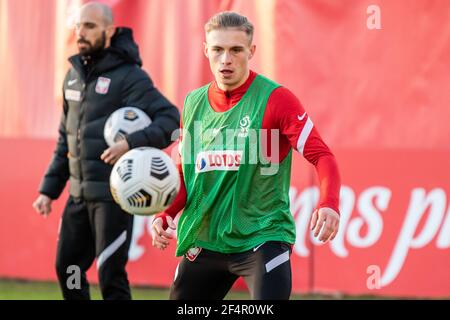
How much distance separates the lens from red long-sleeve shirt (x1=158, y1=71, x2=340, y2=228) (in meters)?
5.27

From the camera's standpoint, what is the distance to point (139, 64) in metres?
7.86

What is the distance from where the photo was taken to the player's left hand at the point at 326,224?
509cm

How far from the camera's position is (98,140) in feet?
24.5

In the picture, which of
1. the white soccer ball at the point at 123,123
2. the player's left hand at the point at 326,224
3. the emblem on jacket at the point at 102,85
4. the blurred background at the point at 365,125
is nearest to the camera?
the player's left hand at the point at 326,224

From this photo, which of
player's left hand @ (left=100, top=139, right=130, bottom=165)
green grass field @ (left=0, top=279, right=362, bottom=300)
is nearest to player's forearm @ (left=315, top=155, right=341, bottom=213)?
player's left hand @ (left=100, top=139, right=130, bottom=165)

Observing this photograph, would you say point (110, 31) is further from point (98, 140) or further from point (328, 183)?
point (328, 183)

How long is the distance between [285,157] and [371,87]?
12.8 ft

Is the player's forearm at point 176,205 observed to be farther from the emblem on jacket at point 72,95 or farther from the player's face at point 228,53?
the emblem on jacket at point 72,95

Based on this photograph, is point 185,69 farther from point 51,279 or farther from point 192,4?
point 51,279

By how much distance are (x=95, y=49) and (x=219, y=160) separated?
2422mm

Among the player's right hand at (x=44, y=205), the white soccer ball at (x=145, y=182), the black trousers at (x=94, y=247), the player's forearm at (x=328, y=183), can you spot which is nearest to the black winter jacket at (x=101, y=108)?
the black trousers at (x=94, y=247)

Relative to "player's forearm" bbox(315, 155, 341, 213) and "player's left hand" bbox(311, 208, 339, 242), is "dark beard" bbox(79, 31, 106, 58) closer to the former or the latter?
"player's forearm" bbox(315, 155, 341, 213)

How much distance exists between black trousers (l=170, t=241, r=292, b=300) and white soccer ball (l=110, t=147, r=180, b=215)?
0.35 metres

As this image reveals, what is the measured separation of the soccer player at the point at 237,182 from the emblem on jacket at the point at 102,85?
2.06m
